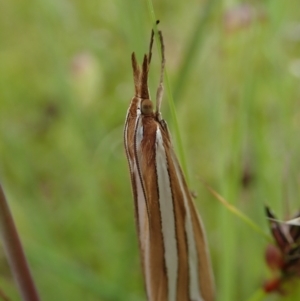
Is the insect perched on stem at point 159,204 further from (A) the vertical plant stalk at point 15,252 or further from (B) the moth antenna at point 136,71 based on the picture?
(A) the vertical plant stalk at point 15,252

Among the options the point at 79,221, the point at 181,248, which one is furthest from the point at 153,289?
the point at 79,221

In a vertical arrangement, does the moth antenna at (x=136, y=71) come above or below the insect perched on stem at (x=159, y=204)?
above

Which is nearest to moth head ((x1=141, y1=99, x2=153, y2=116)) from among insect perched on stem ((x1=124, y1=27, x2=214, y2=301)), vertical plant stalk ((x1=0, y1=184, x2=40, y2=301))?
insect perched on stem ((x1=124, y1=27, x2=214, y2=301))

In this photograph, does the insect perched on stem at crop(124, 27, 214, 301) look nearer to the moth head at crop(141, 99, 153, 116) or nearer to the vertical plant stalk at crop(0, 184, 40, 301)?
the moth head at crop(141, 99, 153, 116)

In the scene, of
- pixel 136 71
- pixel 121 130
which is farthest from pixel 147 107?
pixel 121 130

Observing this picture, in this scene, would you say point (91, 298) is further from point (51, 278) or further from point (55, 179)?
point (55, 179)

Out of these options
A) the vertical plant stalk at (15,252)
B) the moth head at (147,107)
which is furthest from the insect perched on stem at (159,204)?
the vertical plant stalk at (15,252)

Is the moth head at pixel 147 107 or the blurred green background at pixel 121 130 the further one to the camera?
the blurred green background at pixel 121 130
